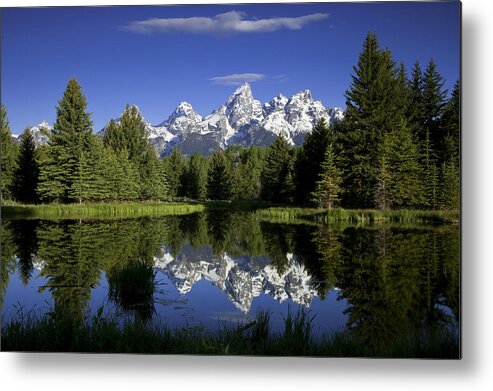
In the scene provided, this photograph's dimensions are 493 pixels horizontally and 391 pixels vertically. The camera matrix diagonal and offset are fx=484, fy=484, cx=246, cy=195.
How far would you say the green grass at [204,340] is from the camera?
13.8 feet

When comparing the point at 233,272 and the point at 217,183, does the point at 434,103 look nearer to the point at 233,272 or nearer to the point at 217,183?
the point at 233,272

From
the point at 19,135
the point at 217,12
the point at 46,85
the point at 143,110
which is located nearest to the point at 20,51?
the point at 46,85

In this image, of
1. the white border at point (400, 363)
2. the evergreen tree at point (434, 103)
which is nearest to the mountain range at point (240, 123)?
the evergreen tree at point (434, 103)

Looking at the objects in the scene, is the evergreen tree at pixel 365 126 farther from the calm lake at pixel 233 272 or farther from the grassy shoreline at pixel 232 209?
the calm lake at pixel 233 272

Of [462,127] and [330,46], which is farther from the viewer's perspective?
[330,46]

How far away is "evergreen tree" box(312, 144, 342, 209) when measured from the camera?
5.98 metres

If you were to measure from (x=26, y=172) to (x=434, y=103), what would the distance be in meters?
4.74

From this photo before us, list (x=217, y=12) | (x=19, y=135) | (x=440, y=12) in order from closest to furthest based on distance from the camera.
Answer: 1. (x=440, y=12)
2. (x=217, y=12)
3. (x=19, y=135)

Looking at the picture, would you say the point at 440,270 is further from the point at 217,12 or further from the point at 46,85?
the point at 46,85

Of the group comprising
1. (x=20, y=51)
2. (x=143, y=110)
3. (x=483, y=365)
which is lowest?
(x=483, y=365)

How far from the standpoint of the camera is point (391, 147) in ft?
19.0

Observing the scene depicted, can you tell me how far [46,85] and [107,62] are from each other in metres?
0.72

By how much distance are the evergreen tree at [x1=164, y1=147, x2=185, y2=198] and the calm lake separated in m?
0.44

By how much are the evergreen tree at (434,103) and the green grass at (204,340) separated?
195 centimetres
